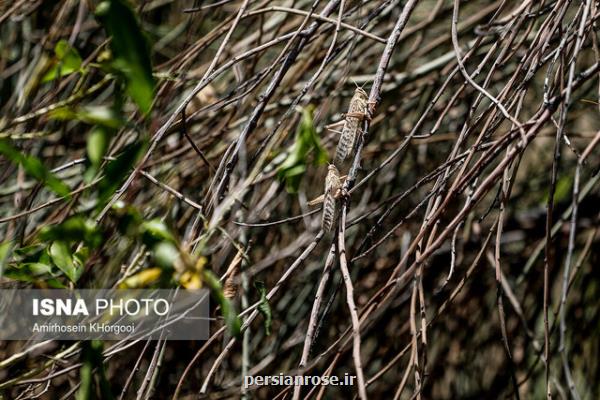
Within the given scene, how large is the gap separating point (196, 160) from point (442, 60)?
25.3 inches

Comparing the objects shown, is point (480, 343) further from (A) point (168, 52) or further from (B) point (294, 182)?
(A) point (168, 52)

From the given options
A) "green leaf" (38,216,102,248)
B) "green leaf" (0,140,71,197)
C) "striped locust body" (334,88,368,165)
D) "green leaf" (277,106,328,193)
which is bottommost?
"green leaf" (38,216,102,248)

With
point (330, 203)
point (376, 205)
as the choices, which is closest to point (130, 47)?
point (330, 203)

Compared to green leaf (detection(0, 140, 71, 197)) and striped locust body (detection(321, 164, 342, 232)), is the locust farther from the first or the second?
green leaf (detection(0, 140, 71, 197))

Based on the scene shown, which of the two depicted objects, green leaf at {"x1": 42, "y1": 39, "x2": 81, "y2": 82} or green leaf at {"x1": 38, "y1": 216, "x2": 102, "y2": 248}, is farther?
green leaf at {"x1": 42, "y1": 39, "x2": 81, "y2": 82}

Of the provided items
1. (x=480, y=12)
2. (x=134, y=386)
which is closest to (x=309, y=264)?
(x=134, y=386)

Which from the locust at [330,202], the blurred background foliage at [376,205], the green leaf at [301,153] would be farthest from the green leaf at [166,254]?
the blurred background foliage at [376,205]

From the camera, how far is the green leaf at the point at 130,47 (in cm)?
59

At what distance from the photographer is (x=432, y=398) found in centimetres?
171

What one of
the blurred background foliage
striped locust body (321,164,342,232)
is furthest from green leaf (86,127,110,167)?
the blurred background foliage

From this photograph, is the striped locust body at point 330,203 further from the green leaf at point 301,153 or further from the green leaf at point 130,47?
the green leaf at point 130,47

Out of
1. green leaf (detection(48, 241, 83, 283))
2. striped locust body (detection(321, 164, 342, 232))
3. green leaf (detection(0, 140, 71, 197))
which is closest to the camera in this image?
green leaf (detection(0, 140, 71, 197))

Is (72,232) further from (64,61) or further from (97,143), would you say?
(64,61)

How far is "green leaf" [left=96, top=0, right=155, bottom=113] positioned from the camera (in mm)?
588
